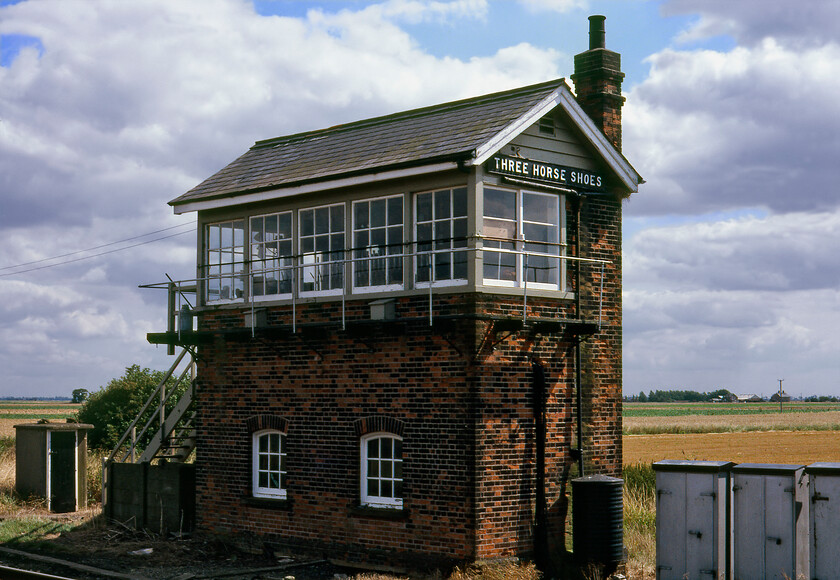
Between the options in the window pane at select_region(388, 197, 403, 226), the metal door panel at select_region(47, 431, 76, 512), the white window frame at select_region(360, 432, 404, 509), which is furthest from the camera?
the metal door panel at select_region(47, 431, 76, 512)

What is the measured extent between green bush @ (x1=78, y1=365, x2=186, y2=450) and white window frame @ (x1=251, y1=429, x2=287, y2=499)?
27.5ft

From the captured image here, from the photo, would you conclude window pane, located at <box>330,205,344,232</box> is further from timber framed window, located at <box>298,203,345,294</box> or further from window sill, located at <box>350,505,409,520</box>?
window sill, located at <box>350,505,409,520</box>

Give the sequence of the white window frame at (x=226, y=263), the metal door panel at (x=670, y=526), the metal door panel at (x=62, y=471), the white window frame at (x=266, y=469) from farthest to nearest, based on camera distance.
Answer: the metal door panel at (x=62, y=471)
the white window frame at (x=226, y=263)
the white window frame at (x=266, y=469)
the metal door panel at (x=670, y=526)

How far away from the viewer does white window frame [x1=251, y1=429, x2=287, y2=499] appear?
17031 millimetres

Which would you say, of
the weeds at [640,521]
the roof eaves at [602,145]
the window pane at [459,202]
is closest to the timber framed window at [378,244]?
the window pane at [459,202]

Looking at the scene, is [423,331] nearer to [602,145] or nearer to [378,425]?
[378,425]

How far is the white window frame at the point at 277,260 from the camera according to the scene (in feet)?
56.4

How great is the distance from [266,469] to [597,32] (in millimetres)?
9865

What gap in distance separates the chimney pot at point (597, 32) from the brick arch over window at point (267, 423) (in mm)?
8632

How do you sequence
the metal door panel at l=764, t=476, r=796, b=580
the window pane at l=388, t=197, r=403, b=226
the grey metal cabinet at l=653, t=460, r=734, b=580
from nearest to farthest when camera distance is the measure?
the metal door panel at l=764, t=476, r=796, b=580 < the grey metal cabinet at l=653, t=460, r=734, b=580 < the window pane at l=388, t=197, r=403, b=226

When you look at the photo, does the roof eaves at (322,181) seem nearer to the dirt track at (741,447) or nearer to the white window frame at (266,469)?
the white window frame at (266,469)

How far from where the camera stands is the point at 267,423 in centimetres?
1709

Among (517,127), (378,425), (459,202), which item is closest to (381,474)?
(378,425)

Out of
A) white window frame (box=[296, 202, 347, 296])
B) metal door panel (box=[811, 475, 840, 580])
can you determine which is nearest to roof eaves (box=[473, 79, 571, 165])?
white window frame (box=[296, 202, 347, 296])
